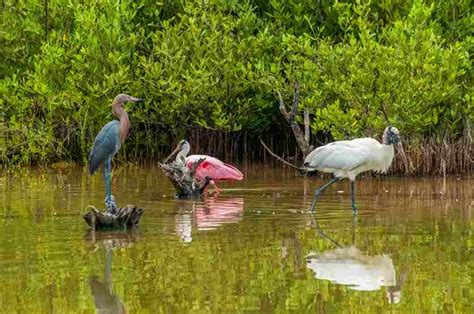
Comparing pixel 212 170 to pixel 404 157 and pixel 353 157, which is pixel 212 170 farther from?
pixel 404 157

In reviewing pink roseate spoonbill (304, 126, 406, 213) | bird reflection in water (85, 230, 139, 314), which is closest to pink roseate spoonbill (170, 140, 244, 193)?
pink roseate spoonbill (304, 126, 406, 213)

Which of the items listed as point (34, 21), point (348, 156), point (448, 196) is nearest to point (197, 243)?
point (348, 156)

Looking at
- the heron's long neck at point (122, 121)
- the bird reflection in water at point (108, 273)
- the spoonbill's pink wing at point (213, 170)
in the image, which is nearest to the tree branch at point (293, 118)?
the spoonbill's pink wing at point (213, 170)

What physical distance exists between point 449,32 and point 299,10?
2919 millimetres

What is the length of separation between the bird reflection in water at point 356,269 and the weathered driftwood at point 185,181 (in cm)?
513

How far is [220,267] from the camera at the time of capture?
1043 cm

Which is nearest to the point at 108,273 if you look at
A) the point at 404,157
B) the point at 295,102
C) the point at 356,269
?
the point at 356,269

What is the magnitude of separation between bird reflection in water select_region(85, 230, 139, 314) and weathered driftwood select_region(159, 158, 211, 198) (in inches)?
145

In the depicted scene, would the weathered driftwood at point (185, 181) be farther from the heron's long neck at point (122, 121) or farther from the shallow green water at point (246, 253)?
the heron's long neck at point (122, 121)

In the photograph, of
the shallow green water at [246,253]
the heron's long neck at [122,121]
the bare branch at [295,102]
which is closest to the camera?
the shallow green water at [246,253]

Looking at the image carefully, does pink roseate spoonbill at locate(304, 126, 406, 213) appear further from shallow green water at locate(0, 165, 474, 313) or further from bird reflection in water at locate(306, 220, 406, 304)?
bird reflection in water at locate(306, 220, 406, 304)

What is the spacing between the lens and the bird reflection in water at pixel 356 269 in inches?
372

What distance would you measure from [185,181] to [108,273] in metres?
6.37

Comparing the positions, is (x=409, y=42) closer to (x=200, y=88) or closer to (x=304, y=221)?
(x=200, y=88)
